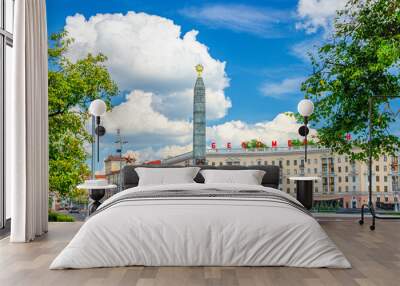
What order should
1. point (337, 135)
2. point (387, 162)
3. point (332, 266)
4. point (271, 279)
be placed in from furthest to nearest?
point (337, 135) → point (387, 162) → point (332, 266) → point (271, 279)

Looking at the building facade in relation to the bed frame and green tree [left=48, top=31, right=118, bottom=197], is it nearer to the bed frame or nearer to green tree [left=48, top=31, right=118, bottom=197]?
the bed frame

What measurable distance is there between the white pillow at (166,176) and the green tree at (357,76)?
256 cm

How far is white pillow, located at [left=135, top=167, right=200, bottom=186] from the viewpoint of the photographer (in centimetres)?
571

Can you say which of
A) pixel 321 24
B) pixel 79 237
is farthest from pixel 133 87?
pixel 79 237

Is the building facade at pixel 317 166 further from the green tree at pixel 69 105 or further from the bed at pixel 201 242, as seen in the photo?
the bed at pixel 201 242

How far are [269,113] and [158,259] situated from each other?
433 cm

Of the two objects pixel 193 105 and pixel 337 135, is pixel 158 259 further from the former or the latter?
pixel 337 135

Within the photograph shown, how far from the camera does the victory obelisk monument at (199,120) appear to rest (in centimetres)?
728

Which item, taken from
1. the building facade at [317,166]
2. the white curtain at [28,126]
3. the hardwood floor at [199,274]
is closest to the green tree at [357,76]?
the building facade at [317,166]

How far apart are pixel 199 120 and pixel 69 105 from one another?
2.22m

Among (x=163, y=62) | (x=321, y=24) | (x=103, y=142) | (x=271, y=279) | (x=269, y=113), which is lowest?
(x=271, y=279)

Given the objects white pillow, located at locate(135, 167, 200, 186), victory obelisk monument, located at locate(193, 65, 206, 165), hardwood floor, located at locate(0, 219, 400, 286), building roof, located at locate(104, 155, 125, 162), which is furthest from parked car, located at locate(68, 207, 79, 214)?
hardwood floor, located at locate(0, 219, 400, 286)

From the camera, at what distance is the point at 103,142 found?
24.5ft

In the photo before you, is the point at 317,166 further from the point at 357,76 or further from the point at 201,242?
the point at 201,242
